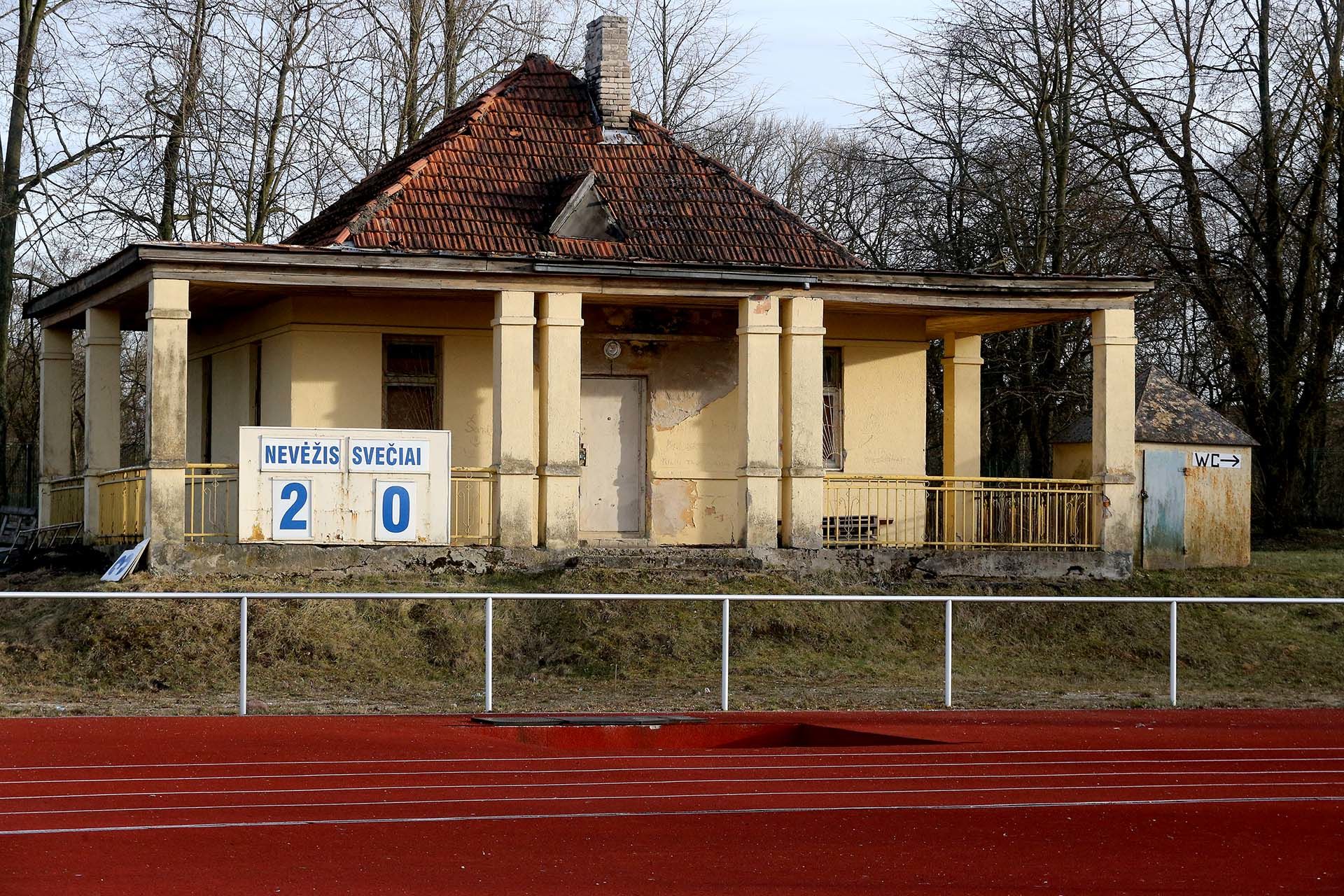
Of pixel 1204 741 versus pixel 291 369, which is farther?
pixel 291 369

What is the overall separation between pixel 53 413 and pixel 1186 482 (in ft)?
52.8

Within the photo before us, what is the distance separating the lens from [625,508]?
913 inches

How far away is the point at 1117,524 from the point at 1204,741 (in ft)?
30.3

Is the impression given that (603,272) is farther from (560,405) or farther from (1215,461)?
(1215,461)

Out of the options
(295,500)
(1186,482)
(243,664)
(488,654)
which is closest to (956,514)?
(1186,482)

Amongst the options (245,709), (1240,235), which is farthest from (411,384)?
(1240,235)

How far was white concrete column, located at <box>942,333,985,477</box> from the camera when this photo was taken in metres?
26.2

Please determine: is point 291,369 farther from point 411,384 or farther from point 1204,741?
Result: point 1204,741

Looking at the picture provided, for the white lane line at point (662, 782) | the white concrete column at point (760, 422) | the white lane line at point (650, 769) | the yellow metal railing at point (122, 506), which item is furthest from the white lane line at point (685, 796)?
the yellow metal railing at point (122, 506)

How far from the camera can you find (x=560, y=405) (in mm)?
20984

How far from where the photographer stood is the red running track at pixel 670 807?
8.12 metres

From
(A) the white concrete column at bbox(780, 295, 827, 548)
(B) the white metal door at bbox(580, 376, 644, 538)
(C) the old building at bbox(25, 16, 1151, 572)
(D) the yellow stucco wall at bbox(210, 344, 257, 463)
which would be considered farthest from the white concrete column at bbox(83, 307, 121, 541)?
(A) the white concrete column at bbox(780, 295, 827, 548)

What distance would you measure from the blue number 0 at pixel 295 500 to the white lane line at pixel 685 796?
10188 mm

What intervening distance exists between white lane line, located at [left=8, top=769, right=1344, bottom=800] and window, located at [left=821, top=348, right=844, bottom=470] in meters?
12.4
